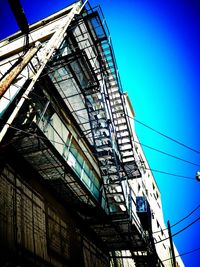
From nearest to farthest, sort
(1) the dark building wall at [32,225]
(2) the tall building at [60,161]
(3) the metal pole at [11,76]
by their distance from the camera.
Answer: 1. (3) the metal pole at [11,76]
2. (1) the dark building wall at [32,225]
3. (2) the tall building at [60,161]

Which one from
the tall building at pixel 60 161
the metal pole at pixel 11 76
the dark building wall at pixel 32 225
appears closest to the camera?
the metal pole at pixel 11 76

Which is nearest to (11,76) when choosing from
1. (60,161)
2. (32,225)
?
(60,161)

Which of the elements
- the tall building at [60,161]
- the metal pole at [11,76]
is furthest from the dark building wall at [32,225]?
the metal pole at [11,76]

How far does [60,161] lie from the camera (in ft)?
24.7

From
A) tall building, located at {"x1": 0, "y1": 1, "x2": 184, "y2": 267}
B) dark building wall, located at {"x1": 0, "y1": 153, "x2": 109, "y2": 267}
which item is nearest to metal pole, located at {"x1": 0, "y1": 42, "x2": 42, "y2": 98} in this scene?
tall building, located at {"x1": 0, "y1": 1, "x2": 184, "y2": 267}

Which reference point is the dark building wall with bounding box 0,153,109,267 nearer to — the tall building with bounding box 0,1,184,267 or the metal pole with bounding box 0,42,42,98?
the tall building with bounding box 0,1,184,267

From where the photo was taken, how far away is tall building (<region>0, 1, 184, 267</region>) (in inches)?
246

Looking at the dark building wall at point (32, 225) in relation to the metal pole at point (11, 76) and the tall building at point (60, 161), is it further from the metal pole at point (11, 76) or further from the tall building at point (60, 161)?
the metal pole at point (11, 76)

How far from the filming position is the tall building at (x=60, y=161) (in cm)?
625

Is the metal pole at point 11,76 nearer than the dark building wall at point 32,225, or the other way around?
the metal pole at point 11,76

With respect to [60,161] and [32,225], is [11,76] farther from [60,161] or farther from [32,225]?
[32,225]

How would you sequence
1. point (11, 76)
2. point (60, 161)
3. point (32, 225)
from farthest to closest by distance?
point (60, 161) < point (32, 225) < point (11, 76)

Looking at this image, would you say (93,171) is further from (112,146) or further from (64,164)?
(64,164)

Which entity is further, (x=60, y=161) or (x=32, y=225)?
(x=60, y=161)
